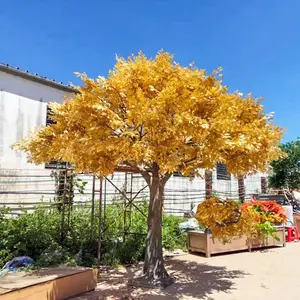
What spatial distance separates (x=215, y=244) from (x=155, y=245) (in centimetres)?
305

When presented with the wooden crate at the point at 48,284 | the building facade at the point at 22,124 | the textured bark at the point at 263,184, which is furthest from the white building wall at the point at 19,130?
the textured bark at the point at 263,184

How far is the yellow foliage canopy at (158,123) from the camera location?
438cm

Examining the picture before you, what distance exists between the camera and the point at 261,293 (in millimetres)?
5391

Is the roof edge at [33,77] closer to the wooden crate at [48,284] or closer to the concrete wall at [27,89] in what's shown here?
the concrete wall at [27,89]

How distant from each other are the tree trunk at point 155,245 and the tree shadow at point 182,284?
0.22 meters

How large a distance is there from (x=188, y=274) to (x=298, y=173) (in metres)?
11.8

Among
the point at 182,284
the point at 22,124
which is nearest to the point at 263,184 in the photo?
the point at 22,124

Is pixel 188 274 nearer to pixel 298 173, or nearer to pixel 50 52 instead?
pixel 50 52

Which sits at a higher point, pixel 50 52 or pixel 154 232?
pixel 50 52

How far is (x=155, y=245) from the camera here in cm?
594

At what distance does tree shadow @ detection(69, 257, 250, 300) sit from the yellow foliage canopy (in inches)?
80.2

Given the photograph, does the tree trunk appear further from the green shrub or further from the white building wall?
the white building wall

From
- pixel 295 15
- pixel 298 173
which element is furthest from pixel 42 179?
pixel 298 173

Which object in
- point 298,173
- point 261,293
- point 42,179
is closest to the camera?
point 261,293
